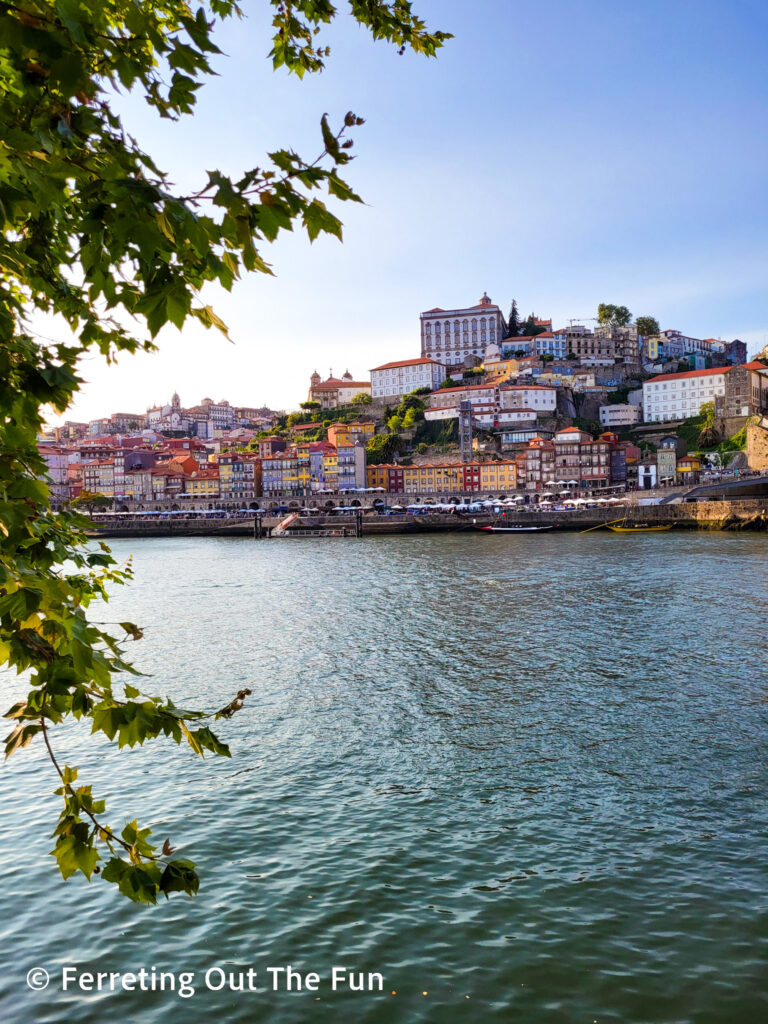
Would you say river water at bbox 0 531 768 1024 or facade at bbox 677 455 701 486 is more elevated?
facade at bbox 677 455 701 486

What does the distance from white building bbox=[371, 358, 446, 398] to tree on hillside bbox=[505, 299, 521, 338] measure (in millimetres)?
17871

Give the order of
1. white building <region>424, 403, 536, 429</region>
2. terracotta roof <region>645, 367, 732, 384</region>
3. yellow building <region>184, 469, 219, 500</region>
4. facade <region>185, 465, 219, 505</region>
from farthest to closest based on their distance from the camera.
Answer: white building <region>424, 403, 536, 429</region>
yellow building <region>184, 469, 219, 500</region>
facade <region>185, 465, 219, 505</region>
terracotta roof <region>645, 367, 732, 384</region>

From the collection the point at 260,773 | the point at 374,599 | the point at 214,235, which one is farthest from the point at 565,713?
the point at 374,599

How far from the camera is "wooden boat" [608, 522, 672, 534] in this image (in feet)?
173

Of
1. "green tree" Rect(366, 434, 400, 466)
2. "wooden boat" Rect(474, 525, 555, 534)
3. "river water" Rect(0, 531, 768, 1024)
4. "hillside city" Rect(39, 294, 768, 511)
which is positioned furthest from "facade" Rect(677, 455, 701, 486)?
"river water" Rect(0, 531, 768, 1024)

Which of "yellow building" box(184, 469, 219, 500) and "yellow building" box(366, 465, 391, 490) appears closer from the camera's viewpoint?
"yellow building" box(366, 465, 391, 490)

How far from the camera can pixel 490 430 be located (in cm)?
9362

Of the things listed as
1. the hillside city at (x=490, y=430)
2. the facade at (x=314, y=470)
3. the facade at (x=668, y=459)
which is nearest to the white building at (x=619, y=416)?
the hillside city at (x=490, y=430)

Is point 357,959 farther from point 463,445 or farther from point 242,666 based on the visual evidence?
point 463,445

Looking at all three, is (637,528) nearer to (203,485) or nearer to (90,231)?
(90,231)

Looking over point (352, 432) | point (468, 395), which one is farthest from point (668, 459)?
point (352, 432)

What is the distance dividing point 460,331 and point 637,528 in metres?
73.4

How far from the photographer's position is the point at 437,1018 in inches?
186

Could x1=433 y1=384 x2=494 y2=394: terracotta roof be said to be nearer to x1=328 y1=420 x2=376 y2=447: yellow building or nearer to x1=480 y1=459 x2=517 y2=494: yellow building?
x1=328 y1=420 x2=376 y2=447: yellow building
